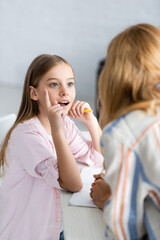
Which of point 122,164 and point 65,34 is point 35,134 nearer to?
point 122,164

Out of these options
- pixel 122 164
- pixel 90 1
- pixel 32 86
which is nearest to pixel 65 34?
pixel 90 1

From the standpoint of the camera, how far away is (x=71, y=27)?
14.4 ft

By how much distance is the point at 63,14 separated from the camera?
171 inches

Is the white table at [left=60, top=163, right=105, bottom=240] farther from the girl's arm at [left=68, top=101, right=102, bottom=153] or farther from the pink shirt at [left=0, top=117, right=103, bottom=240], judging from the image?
the girl's arm at [left=68, top=101, right=102, bottom=153]

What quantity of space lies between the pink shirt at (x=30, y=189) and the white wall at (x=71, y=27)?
134 inches

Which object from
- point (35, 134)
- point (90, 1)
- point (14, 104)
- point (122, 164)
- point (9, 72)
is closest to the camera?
point (122, 164)

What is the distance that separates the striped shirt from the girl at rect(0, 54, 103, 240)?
0.33 metres

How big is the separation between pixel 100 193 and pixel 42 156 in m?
0.24

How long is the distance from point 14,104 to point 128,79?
11.2 ft

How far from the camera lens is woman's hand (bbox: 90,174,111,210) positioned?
82 cm

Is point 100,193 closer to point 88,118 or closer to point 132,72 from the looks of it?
point 132,72

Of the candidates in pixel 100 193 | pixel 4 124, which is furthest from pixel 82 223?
pixel 4 124

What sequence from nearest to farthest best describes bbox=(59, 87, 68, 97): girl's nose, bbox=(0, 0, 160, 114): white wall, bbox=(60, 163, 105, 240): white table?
bbox=(60, 163, 105, 240): white table
bbox=(59, 87, 68, 97): girl's nose
bbox=(0, 0, 160, 114): white wall

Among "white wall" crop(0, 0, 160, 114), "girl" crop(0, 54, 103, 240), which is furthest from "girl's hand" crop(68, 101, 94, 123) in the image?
A: "white wall" crop(0, 0, 160, 114)
